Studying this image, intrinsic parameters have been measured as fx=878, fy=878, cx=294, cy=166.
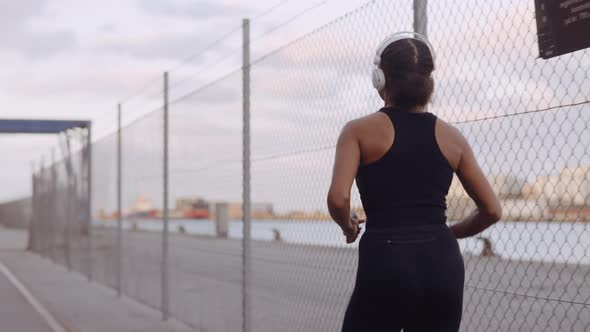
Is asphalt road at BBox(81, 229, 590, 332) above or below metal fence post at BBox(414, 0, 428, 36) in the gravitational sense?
below

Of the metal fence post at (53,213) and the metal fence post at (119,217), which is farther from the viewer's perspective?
the metal fence post at (53,213)

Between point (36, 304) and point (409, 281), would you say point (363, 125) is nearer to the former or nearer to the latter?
point (409, 281)

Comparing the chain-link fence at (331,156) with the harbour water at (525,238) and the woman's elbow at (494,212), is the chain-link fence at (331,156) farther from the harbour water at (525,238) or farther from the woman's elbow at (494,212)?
the woman's elbow at (494,212)

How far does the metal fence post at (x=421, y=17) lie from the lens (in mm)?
4465

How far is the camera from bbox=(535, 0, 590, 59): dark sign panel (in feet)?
11.6

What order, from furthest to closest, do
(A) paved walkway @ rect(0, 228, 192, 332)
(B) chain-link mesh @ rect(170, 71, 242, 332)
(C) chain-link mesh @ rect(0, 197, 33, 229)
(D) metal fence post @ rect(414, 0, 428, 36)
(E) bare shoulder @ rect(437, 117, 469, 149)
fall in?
(C) chain-link mesh @ rect(0, 197, 33, 229) → (A) paved walkway @ rect(0, 228, 192, 332) → (B) chain-link mesh @ rect(170, 71, 242, 332) → (D) metal fence post @ rect(414, 0, 428, 36) → (E) bare shoulder @ rect(437, 117, 469, 149)

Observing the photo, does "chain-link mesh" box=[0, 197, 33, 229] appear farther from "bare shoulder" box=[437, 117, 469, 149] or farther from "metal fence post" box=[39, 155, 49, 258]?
"bare shoulder" box=[437, 117, 469, 149]

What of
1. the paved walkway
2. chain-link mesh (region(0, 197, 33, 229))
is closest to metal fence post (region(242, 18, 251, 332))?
the paved walkway

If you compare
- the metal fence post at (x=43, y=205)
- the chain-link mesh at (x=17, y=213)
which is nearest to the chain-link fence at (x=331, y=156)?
the metal fence post at (x=43, y=205)

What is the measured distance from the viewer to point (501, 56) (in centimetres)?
397

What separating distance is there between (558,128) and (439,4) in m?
1.06

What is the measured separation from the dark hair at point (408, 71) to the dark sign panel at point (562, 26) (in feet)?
3.37

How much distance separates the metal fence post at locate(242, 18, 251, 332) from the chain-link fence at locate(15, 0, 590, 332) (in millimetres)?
15

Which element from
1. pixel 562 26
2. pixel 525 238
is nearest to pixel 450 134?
pixel 562 26
